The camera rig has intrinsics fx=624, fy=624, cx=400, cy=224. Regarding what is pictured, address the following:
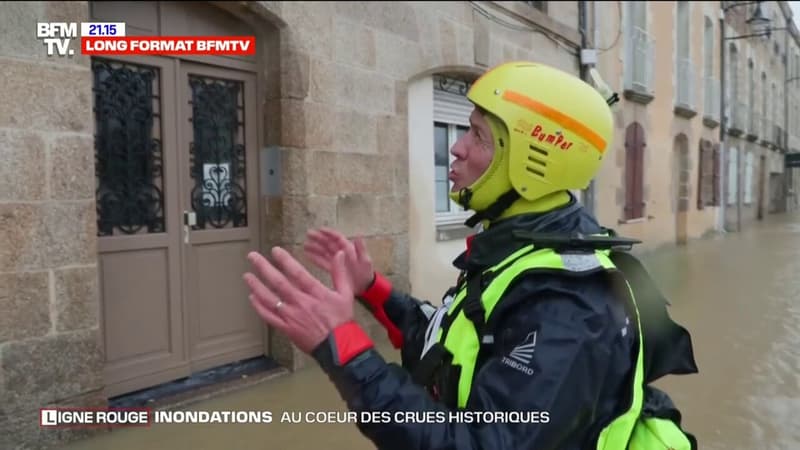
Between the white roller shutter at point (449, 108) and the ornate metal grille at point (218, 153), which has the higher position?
the white roller shutter at point (449, 108)

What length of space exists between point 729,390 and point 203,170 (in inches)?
137

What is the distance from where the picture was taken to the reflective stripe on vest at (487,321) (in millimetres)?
1191

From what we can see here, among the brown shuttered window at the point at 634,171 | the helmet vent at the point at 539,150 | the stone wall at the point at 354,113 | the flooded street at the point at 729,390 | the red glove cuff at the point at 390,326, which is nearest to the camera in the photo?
the helmet vent at the point at 539,150

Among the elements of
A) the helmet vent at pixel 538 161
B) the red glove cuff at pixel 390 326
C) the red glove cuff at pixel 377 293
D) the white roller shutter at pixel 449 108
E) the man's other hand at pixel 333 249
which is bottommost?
the red glove cuff at pixel 390 326

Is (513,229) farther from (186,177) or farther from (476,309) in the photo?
(186,177)

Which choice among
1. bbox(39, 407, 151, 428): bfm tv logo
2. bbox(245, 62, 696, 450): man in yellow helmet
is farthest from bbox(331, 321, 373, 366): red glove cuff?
bbox(39, 407, 151, 428): bfm tv logo

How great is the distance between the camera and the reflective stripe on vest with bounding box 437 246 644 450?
3.91ft

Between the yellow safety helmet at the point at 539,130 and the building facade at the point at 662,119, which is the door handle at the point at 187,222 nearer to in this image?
the yellow safety helmet at the point at 539,130

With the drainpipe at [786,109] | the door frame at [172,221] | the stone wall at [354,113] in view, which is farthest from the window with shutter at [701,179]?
the door frame at [172,221]

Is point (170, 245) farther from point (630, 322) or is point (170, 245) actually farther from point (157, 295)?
point (630, 322)

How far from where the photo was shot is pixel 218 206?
13.1ft

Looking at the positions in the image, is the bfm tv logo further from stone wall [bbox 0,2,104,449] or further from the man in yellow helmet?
the man in yellow helmet

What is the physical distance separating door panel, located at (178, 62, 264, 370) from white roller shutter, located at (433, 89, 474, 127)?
6.47 feet

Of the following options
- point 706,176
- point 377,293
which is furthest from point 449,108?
point 706,176
